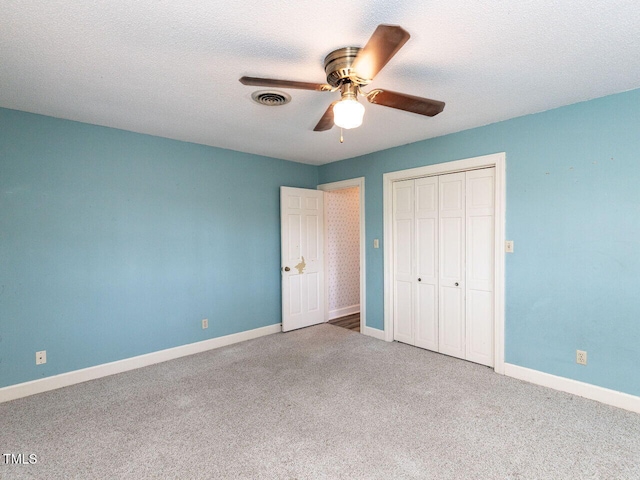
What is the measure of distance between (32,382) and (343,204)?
14.2 feet

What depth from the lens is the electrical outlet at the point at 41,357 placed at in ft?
9.45

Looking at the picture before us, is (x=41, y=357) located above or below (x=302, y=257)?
below

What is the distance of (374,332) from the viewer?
4363 millimetres

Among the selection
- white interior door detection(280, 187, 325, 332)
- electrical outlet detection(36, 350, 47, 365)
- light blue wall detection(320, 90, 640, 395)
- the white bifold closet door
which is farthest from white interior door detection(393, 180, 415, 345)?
electrical outlet detection(36, 350, 47, 365)

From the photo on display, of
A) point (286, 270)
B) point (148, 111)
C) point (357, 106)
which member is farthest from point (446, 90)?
point (286, 270)

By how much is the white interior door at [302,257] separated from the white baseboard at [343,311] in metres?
0.36

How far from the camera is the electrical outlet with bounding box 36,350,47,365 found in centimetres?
288

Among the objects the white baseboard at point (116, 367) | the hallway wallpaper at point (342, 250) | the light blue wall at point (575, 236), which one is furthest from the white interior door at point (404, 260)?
the white baseboard at point (116, 367)

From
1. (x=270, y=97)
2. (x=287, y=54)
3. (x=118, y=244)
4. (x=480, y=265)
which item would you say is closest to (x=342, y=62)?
(x=287, y=54)

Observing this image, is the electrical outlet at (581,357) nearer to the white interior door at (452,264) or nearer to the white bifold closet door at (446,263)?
the white bifold closet door at (446,263)

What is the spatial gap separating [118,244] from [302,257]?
2296 millimetres

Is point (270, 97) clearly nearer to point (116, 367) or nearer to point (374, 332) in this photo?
point (116, 367)

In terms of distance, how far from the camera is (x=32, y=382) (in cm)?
285

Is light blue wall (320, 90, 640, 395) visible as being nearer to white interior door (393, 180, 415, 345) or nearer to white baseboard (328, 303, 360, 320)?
white interior door (393, 180, 415, 345)
